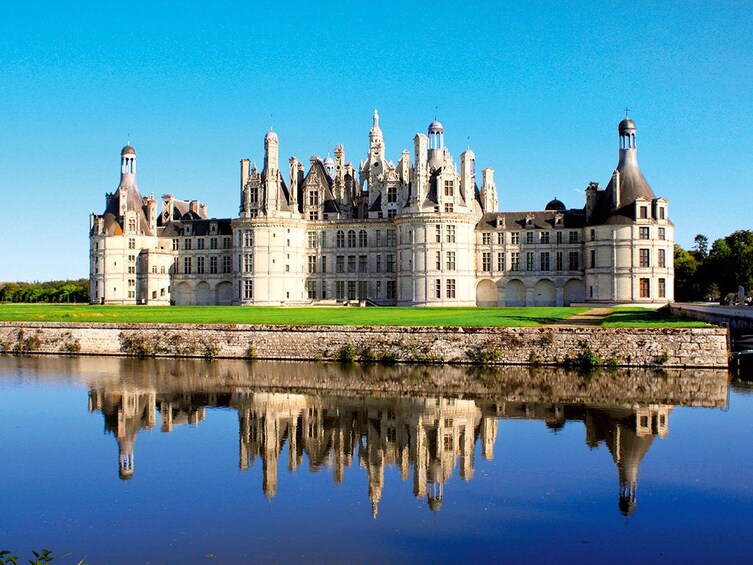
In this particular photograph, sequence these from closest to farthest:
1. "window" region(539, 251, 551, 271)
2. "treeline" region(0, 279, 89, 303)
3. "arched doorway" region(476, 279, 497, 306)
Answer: "window" region(539, 251, 551, 271)
"arched doorway" region(476, 279, 497, 306)
"treeline" region(0, 279, 89, 303)

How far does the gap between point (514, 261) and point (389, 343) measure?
113ft

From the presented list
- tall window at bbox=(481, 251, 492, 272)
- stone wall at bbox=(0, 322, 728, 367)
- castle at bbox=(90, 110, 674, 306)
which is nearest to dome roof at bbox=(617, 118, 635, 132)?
castle at bbox=(90, 110, 674, 306)

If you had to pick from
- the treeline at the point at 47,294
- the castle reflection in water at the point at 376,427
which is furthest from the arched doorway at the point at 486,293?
the treeline at the point at 47,294

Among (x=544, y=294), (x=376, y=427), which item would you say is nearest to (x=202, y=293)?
(x=544, y=294)

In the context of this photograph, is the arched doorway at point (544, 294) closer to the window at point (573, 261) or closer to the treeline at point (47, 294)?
the window at point (573, 261)

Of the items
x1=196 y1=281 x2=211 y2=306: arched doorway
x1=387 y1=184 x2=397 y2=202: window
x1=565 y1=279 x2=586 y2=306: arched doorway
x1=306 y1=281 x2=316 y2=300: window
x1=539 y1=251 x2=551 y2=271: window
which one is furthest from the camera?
x1=196 y1=281 x2=211 y2=306: arched doorway

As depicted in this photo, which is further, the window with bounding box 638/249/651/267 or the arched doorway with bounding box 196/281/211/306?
the arched doorway with bounding box 196/281/211/306

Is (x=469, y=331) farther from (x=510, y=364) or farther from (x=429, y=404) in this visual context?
(x=429, y=404)

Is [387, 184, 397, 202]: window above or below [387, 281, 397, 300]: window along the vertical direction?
above

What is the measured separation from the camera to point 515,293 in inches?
2670

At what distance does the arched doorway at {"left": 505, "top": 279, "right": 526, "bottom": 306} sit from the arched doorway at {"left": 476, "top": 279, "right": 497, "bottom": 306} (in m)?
1.04

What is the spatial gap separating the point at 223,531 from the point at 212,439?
6987 mm

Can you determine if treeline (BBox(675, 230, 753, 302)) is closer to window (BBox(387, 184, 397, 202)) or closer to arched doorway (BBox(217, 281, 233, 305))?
window (BBox(387, 184, 397, 202))

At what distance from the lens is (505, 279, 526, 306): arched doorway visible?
67.6 metres
